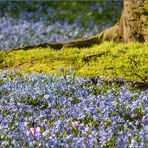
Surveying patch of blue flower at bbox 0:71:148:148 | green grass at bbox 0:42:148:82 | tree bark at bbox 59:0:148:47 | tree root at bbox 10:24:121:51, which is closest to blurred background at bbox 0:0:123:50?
tree root at bbox 10:24:121:51

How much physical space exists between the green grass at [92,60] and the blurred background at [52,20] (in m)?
4.30

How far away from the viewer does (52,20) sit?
22.6 metres

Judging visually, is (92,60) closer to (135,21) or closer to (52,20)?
(135,21)

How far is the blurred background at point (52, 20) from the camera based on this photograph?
18.8 m

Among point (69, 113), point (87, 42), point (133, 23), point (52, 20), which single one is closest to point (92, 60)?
point (133, 23)

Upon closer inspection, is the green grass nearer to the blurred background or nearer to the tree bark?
the tree bark

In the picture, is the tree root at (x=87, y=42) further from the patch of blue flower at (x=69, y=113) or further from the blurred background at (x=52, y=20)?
the patch of blue flower at (x=69, y=113)

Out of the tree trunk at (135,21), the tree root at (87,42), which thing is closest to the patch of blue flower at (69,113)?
the tree trunk at (135,21)

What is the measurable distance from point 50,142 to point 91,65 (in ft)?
18.2

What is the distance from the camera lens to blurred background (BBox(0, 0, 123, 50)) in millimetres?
18797

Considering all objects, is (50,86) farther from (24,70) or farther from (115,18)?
(115,18)

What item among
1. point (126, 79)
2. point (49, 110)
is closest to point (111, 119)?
point (49, 110)

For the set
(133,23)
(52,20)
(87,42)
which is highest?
(133,23)

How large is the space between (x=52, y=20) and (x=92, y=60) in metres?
10.7
